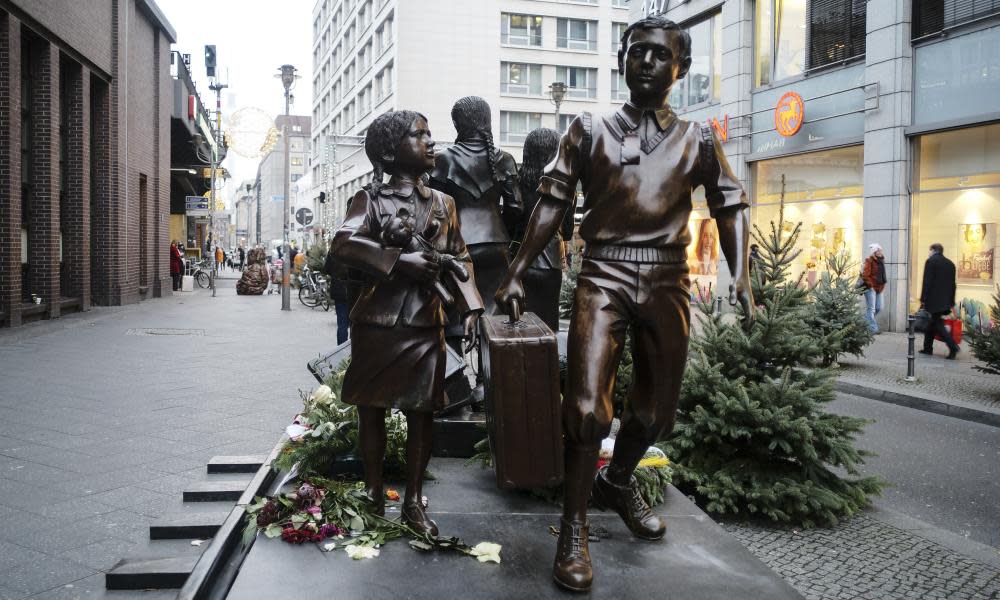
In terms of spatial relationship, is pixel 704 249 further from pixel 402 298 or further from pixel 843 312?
→ pixel 402 298

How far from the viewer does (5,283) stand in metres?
14.6

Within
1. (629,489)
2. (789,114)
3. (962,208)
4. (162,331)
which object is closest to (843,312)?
(962,208)

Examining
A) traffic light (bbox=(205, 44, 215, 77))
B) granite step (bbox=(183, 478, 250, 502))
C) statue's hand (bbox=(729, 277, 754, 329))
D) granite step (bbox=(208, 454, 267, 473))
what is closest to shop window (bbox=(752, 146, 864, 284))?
granite step (bbox=(208, 454, 267, 473))

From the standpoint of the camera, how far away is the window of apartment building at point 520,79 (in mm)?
55375

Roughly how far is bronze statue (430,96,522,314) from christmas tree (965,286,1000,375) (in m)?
6.95

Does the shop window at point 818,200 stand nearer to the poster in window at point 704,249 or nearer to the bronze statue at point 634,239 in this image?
Answer: the poster in window at point 704,249

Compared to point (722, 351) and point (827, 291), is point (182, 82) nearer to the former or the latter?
point (827, 291)

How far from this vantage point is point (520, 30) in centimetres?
5569

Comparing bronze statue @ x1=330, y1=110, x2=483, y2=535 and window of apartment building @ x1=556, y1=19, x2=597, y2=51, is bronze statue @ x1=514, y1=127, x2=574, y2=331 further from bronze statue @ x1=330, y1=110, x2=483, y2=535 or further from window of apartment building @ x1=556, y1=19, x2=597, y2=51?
window of apartment building @ x1=556, y1=19, x2=597, y2=51

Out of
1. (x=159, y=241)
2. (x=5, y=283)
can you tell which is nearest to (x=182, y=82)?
(x=159, y=241)

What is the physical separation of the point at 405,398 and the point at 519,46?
5471 cm

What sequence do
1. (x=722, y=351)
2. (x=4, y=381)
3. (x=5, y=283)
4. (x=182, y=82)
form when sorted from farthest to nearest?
(x=182, y=82)
(x=5, y=283)
(x=4, y=381)
(x=722, y=351)

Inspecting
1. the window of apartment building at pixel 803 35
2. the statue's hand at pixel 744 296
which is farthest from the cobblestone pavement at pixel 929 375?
the window of apartment building at pixel 803 35

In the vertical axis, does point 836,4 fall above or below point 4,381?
above
